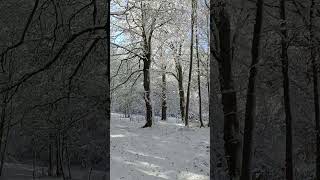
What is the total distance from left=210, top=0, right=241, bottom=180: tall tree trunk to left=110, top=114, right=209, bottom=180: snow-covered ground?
192mm

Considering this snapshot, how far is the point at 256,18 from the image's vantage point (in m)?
2.81

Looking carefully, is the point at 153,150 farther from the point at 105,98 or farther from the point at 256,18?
the point at 256,18

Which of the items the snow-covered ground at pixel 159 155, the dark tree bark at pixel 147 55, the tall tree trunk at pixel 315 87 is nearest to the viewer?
the tall tree trunk at pixel 315 87

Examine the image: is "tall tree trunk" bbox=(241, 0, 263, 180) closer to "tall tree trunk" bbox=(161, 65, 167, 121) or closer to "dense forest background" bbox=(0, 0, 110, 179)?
"tall tree trunk" bbox=(161, 65, 167, 121)

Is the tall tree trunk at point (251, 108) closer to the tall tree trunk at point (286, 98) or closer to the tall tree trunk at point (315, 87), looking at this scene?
the tall tree trunk at point (286, 98)

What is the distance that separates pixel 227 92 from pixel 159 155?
70 cm

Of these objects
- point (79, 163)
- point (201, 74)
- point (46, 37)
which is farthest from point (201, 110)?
point (46, 37)

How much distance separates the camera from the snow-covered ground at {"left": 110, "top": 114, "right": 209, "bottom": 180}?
9.50 ft

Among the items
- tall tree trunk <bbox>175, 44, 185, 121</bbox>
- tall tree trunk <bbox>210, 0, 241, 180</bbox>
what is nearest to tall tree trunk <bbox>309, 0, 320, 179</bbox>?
tall tree trunk <bbox>210, 0, 241, 180</bbox>

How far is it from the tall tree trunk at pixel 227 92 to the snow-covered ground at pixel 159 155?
0.63ft

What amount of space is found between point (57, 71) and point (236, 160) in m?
1.54

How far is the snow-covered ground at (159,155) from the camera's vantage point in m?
2.89

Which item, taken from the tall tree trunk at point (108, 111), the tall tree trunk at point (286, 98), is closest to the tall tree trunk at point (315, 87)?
the tall tree trunk at point (286, 98)

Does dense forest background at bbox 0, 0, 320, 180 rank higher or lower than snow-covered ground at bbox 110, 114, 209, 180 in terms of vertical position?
higher
